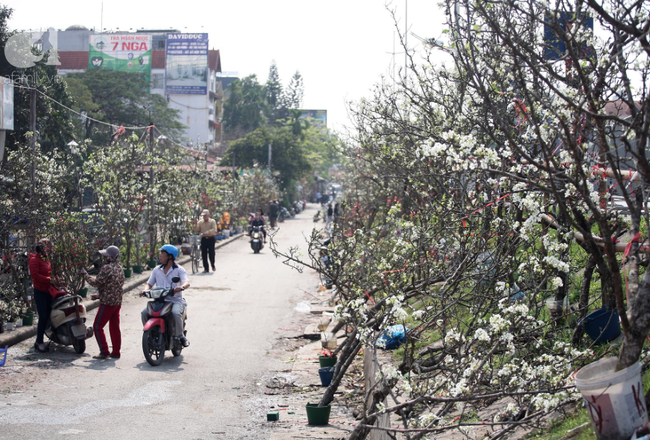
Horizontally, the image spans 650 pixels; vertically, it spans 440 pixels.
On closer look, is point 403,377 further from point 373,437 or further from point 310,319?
point 310,319

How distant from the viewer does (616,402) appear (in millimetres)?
3484

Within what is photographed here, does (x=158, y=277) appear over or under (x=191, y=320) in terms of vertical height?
over

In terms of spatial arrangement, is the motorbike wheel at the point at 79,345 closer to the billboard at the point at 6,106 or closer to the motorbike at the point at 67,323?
the motorbike at the point at 67,323

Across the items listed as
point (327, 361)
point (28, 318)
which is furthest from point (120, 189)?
point (327, 361)

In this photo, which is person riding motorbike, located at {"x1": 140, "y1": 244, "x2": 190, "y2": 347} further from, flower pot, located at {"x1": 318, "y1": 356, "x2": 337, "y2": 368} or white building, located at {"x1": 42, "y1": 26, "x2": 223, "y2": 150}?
white building, located at {"x1": 42, "y1": 26, "x2": 223, "y2": 150}

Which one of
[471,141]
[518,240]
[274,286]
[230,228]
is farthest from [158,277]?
[230,228]

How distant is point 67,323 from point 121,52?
188 ft

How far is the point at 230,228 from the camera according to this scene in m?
34.5

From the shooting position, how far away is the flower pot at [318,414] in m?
6.48

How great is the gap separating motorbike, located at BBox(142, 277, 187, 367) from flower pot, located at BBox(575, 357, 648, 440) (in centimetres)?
631

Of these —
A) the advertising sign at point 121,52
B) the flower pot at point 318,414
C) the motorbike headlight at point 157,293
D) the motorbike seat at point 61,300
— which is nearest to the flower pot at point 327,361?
the flower pot at point 318,414

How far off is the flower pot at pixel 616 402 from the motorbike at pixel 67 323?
7.40 metres

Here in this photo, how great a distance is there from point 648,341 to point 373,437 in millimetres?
2509

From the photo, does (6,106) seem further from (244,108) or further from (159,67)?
(244,108)
